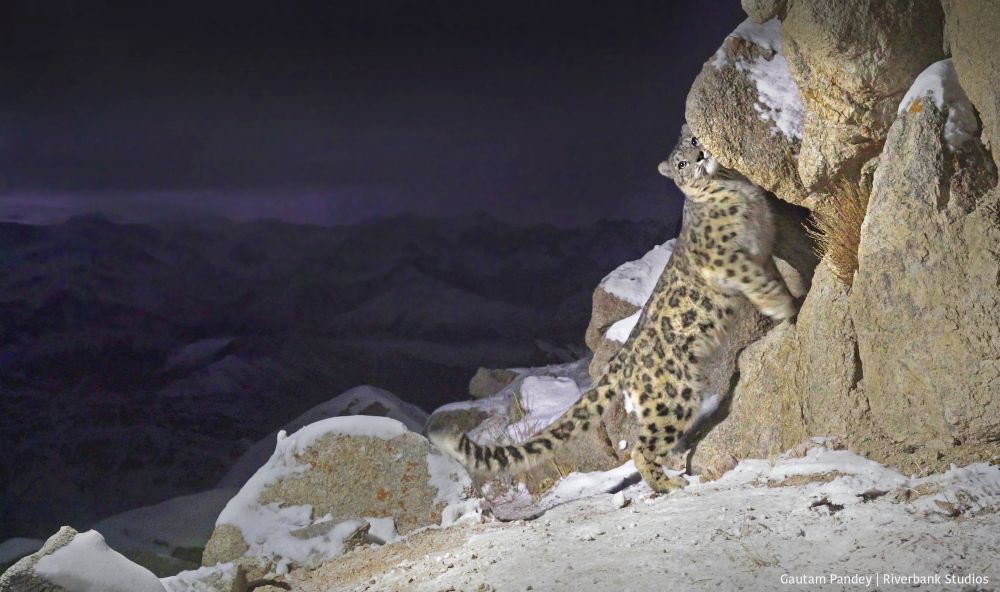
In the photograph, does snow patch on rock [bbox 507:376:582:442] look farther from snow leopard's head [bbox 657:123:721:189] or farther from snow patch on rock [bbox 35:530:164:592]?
snow patch on rock [bbox 35:530:164:592]

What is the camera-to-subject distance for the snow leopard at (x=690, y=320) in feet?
13.3

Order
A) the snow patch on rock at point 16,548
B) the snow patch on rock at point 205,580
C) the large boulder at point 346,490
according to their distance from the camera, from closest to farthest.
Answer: the snow patch on rock at point 205,580 < the large boulder at point 346,490 < the snow patch on rock at point 16,548

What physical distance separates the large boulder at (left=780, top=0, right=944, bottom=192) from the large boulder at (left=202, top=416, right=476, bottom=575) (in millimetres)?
2893

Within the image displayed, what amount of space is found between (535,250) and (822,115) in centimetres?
951

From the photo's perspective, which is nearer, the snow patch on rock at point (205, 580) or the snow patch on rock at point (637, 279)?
the snow patch on rock at point (205, 580)

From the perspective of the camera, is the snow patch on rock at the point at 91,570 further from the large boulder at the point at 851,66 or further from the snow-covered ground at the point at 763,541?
the large boulder at the point at 851,66

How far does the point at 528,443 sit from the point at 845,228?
1.98 metres

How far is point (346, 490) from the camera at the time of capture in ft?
15.1

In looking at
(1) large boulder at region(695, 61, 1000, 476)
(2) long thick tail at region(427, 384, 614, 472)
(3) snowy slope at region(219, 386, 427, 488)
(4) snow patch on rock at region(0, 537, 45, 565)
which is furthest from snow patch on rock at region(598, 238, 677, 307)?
(4) snow patch on rock at region(0, 537, 45, 565)

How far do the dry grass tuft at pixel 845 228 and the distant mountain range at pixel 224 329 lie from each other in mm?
6024

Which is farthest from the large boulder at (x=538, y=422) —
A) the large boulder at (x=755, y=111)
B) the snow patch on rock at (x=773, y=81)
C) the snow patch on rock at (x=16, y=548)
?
the snow patch on rock at (x=16, y=548)

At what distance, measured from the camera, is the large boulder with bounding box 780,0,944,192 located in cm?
314

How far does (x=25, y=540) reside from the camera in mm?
8156

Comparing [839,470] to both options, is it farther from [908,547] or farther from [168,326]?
[168,326]
